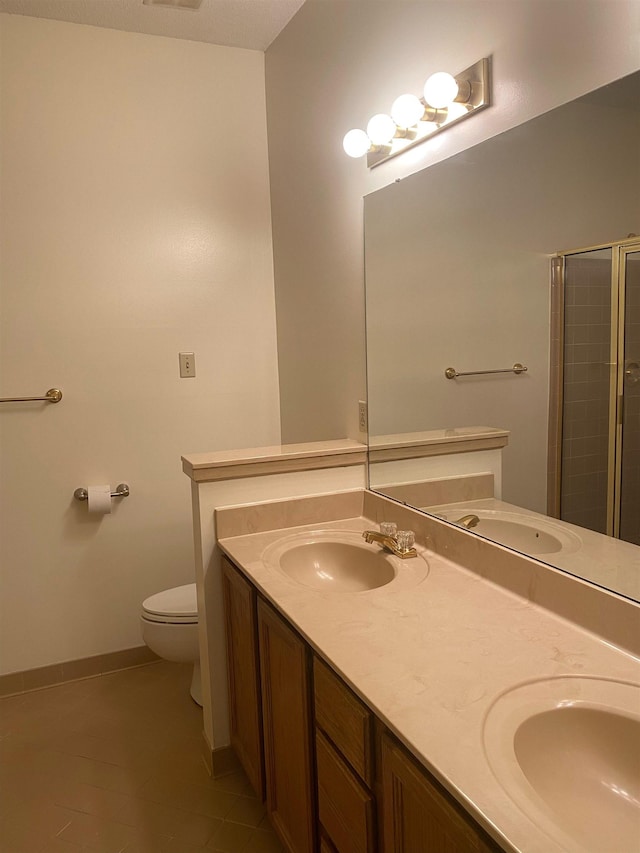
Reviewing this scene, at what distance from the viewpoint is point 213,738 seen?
82.9 inches

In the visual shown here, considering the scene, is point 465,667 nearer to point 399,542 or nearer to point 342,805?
point 342,805

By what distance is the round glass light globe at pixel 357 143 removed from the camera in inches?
78.9

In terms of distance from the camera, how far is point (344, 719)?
120 cm

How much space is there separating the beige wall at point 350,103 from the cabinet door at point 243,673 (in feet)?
2.49

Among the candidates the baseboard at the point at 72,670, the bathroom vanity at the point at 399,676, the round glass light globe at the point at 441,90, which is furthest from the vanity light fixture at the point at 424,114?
the baseboard at the point at 72,670

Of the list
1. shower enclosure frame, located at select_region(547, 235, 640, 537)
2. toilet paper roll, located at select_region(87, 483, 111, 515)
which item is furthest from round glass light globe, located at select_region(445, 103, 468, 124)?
toilet paper roll, located at select_region(87, 483, 111, 515)

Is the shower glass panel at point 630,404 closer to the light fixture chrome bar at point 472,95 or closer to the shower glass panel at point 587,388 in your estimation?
the shower glass panel at point 587,388

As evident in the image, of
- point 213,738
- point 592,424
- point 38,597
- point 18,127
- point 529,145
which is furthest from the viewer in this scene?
point 38,597

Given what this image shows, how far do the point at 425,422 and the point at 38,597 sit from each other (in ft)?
6.03

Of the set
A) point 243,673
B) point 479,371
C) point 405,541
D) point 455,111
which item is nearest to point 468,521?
point 405,541

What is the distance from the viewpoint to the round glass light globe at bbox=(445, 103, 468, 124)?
5.38 ft

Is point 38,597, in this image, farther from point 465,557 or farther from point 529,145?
point 529,145

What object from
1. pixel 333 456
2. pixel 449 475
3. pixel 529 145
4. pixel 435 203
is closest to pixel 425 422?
pixel 449 475

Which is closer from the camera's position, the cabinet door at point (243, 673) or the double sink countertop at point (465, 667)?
the double sink countertop at point (465, 667)
